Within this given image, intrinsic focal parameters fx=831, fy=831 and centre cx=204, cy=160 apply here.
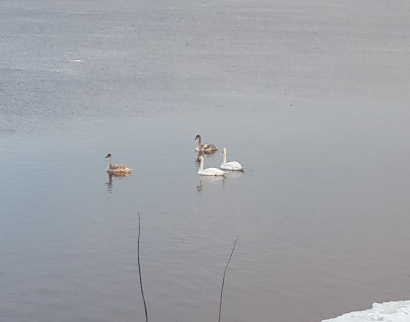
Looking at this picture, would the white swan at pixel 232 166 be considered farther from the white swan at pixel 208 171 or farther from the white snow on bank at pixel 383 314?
the white snow on bank at pixel 383 314

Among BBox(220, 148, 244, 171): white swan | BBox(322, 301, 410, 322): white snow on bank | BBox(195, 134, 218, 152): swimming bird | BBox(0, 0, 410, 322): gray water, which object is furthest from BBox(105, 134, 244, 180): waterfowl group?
BBox(322, 301, 410, 322): white snow on bank

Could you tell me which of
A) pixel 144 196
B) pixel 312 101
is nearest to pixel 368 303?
pixel 144 196

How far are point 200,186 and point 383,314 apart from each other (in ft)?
19.3

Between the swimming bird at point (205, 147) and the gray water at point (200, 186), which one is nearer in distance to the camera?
the gray water at point (200, 186)

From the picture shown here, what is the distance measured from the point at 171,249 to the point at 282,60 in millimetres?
17662

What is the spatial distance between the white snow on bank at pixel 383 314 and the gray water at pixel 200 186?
0.62m

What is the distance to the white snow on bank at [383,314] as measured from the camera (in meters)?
7.75

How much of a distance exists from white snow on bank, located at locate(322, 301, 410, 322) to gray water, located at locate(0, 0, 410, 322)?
0.62 metres

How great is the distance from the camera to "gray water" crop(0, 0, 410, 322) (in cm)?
934

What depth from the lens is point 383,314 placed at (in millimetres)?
7930

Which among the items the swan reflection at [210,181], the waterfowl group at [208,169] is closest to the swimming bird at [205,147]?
the waterfowl group at [208,169]

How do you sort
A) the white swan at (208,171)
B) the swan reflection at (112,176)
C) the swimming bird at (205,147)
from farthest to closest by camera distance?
the swimming bird at (205,147) → the white swan at (208,171) → the swan reflection at (112,176)

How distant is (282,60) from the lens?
27359 mm

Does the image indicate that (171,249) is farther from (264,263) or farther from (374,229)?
(374,229)
